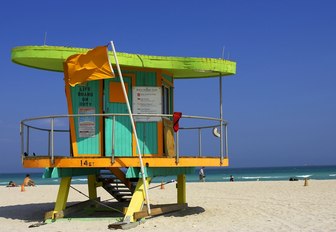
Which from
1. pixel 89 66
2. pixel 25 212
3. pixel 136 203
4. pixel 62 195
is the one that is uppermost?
pixel 89 66

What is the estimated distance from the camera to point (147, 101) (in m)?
16.5

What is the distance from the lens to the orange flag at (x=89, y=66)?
47.8 ft

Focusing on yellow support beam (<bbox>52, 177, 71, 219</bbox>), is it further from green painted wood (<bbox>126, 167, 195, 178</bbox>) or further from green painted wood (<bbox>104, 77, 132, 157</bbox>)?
green painted wood (<bbox>126, 167, 195, 178</bbox>)

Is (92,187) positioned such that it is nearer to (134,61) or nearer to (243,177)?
(134,61)

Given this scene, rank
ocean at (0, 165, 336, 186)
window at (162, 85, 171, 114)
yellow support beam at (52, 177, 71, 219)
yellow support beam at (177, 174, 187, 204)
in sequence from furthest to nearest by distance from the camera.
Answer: ocean at (0, 165, 336, 186), yellow support beam at (177, 174, 187, 204), window at (162, 85, 171, 114), yellow support beam at (52, 177, 71, 219)

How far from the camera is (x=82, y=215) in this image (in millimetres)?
17109

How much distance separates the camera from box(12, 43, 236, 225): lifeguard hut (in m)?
14.8

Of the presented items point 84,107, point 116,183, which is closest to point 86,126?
point 84,107

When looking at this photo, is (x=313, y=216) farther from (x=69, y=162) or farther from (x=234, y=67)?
(x=69, y=162)

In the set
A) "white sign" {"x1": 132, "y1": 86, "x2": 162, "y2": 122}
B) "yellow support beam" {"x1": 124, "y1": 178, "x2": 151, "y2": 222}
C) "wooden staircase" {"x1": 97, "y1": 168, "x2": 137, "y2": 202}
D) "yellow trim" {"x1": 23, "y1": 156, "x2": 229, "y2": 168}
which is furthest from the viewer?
"wooden staircase" {"x1": 97, "y1": 168, "x2": 137, "y2": 202}

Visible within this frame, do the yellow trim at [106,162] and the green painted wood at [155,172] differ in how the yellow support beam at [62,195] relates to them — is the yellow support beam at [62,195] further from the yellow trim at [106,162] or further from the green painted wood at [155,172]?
the green painted wood at [155,172]

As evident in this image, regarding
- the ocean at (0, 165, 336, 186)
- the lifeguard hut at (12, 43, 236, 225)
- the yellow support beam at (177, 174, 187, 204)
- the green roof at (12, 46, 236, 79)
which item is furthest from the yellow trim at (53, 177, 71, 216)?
the ocean at (0, 165, 336, 186)

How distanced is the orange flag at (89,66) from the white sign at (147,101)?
190cm

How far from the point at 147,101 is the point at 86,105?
5.89ft
